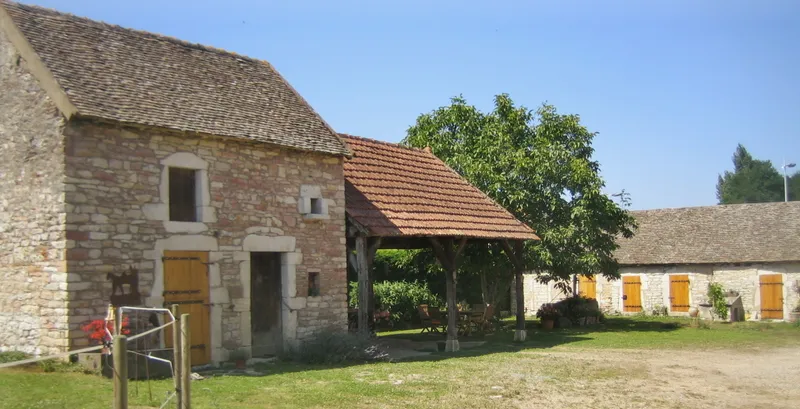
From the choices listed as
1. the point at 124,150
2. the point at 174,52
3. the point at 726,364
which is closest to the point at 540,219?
the point at 726,364

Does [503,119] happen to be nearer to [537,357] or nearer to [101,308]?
[537,357]

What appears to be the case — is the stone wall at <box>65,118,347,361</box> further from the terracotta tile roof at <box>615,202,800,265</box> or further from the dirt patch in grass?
the terracotta tile roof at <box>615,202,800,265</box>

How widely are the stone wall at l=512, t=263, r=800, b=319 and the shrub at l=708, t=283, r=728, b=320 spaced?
309 mm

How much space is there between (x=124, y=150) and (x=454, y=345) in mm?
8054

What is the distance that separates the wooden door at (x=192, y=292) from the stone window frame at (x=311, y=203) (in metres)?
2.23

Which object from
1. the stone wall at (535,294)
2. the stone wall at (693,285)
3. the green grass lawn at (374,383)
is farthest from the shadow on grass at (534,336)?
the stone wall at (535,294)

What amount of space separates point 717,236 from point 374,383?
21.9 m

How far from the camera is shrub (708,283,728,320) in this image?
26969 millimetres

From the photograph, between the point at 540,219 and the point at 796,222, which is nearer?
the point at 540,219

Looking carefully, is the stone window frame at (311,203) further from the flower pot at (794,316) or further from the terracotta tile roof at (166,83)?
the flower pot at (794,316)

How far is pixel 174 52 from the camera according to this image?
14.5 metres

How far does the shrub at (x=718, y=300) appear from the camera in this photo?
2697 centimetres

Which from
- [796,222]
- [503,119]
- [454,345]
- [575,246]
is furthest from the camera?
[796,222]

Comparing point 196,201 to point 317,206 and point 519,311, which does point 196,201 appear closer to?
point 317,206
